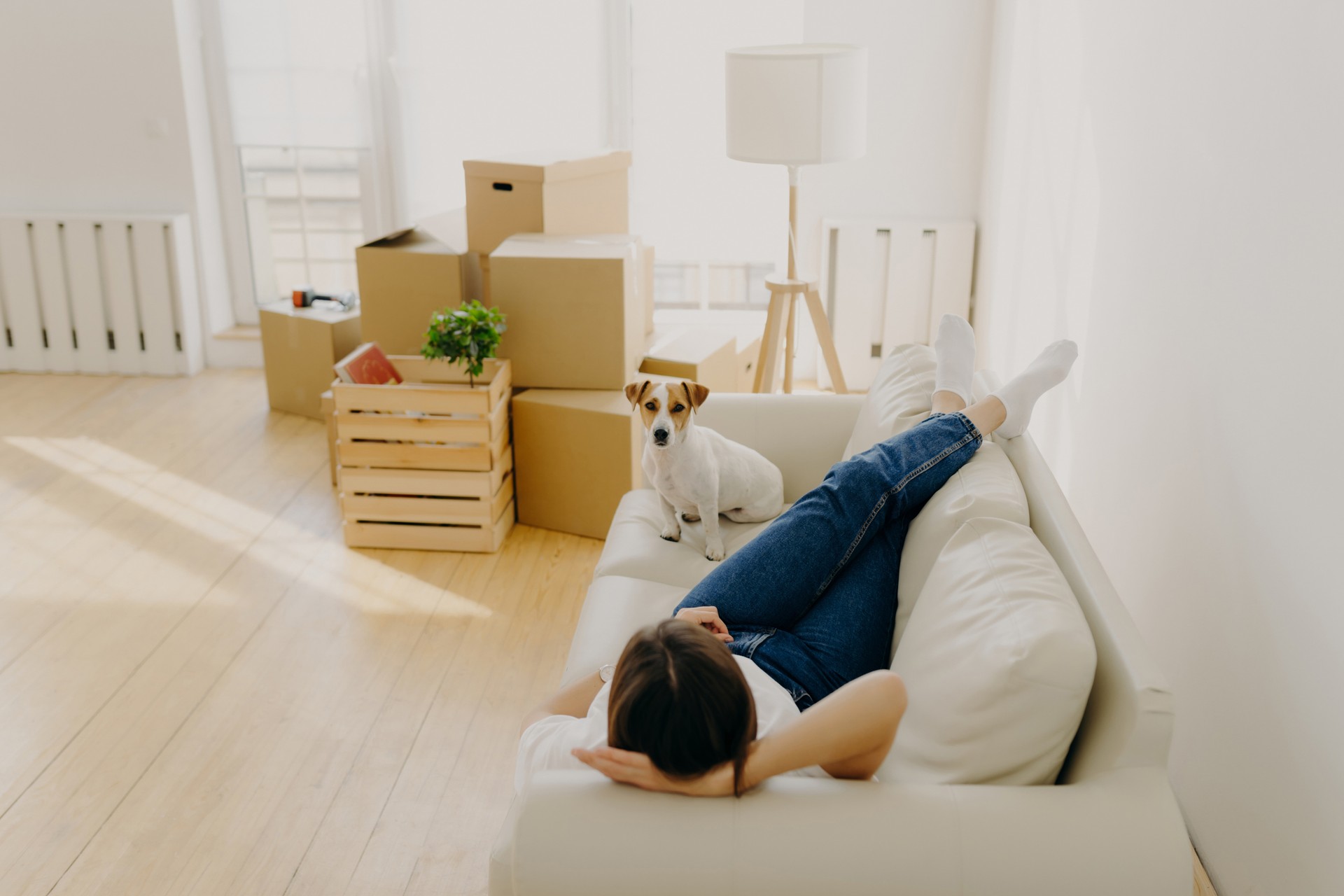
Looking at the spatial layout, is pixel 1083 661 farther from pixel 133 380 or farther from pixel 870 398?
pixel 133 380

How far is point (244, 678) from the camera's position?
8.21ft

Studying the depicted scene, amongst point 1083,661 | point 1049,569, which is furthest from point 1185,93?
point 1083,661

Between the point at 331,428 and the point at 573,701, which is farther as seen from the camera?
the point at 331,428

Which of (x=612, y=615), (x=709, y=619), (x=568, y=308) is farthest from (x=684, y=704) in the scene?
(x=568, y=308)

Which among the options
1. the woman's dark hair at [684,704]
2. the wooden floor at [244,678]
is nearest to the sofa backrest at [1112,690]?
the woman's dark hair at [684,704]

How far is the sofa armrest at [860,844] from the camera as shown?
114 cm

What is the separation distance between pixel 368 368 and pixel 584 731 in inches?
80.4

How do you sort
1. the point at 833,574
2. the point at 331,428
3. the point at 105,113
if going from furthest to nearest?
the point at 105,113
the point at 331,428
the point at 833,574

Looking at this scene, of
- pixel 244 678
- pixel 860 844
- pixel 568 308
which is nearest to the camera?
pixel 860 844

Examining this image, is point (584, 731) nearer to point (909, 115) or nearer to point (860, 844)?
point (860, 844)

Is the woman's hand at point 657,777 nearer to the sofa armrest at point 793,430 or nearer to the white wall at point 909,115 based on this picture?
the sofa armrest at point 793,430

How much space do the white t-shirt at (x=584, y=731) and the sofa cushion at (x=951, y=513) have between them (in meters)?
0.30

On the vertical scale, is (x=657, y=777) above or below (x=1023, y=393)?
below

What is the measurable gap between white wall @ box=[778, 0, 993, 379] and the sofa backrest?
2.84 meters
